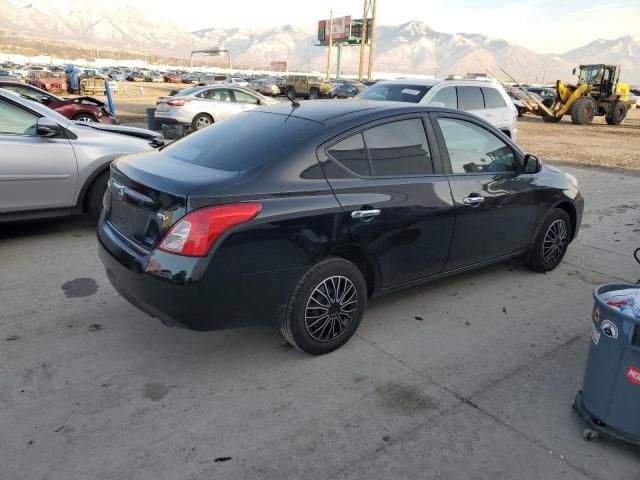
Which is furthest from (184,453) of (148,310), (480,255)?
(480,255)

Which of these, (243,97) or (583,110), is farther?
(583,110)

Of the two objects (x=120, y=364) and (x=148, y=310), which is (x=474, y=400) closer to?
(x=148, y=310)

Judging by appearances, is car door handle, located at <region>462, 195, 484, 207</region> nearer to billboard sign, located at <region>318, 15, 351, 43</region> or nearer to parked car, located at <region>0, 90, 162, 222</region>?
parked car, located at <region>0, 90, 162, 222</region>

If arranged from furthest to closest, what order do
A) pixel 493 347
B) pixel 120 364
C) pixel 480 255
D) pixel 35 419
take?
pixel 480 255, pixel 493 347, pixel 120 364, pixel 35 419

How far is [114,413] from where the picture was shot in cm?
278

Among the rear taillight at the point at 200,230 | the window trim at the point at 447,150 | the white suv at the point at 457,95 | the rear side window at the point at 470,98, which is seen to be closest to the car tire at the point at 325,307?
the rear taillight at the point at 200,230

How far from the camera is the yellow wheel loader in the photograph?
2448 cm

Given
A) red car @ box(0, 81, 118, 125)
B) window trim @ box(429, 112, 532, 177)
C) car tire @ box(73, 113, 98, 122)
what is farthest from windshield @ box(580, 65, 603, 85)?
window trim @ box(429, 112, 532, 177)

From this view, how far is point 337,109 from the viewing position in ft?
12.1

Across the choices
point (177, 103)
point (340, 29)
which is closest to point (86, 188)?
point (177, 103)

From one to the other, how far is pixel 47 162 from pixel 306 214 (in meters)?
3.38

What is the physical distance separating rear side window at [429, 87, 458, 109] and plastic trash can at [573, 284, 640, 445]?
275 inches

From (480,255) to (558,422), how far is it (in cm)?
161

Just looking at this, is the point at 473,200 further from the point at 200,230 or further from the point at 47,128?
the point at 47,128
